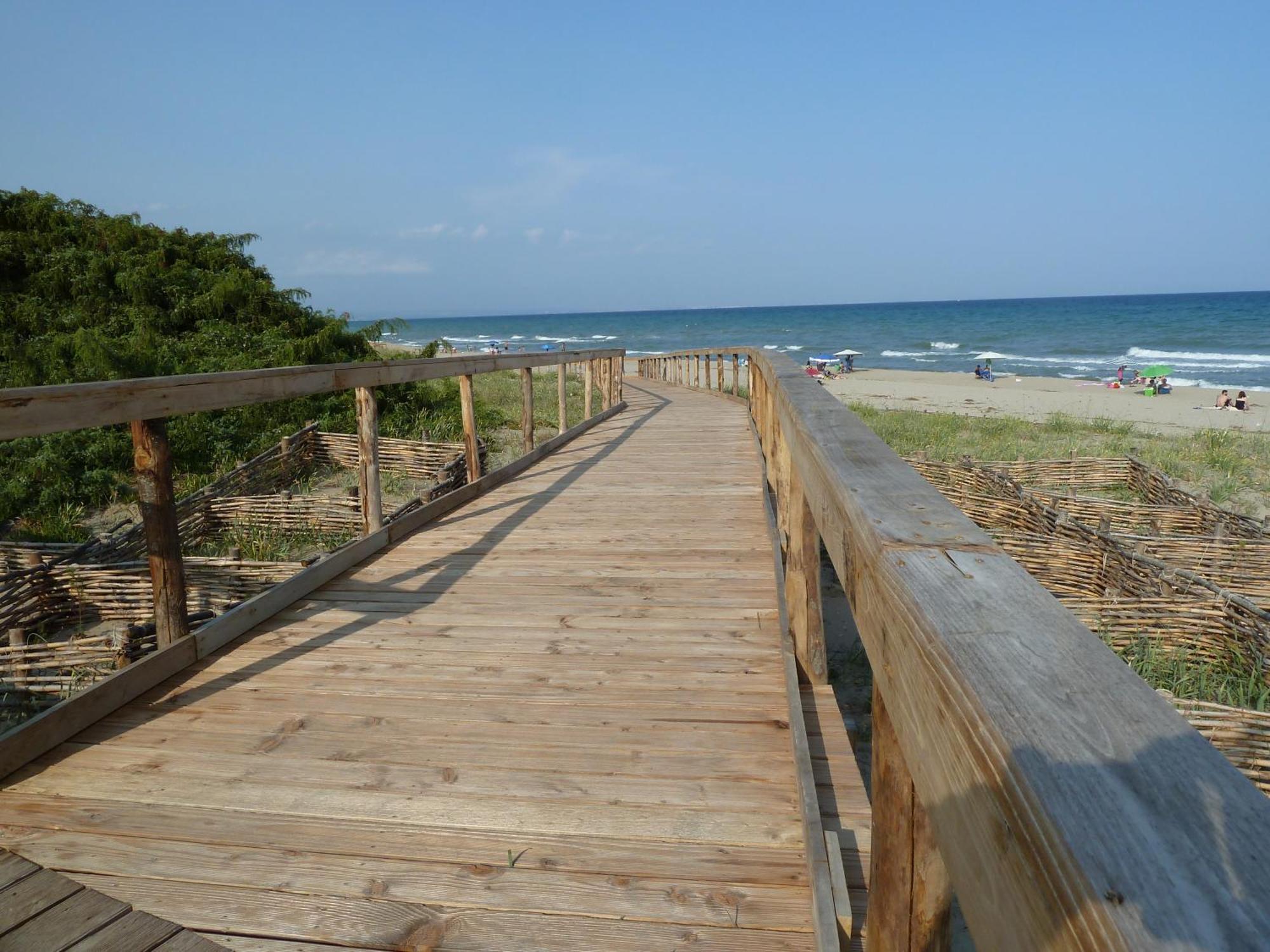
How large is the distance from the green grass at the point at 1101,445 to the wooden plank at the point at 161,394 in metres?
8.44

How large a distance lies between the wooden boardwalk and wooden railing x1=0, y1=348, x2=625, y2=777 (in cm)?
8

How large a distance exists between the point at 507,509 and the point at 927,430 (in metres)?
11.6

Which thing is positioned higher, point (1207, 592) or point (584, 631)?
point (584, 631)

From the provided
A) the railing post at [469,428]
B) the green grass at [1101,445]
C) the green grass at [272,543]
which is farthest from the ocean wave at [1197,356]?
the green grass at [272,543]

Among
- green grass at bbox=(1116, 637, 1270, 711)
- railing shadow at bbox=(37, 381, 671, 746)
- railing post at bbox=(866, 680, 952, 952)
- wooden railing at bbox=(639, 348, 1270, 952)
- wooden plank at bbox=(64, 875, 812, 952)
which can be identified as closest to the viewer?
wooden railing at bbox=(639, 348, 1270, 952)

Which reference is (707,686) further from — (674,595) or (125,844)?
(125,844)

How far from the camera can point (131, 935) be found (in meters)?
1.57

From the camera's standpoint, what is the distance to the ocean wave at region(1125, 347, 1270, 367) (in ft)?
128

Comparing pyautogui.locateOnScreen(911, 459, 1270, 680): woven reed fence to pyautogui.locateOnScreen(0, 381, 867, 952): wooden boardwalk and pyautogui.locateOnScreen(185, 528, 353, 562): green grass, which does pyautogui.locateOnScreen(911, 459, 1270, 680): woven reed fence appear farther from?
pyautogui.locateOnScreen(185, 528, 353, 562): green grass

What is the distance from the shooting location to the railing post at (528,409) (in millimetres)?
6855

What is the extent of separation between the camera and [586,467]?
7.52m

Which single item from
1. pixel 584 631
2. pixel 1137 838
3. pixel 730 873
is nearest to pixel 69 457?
pixel 584 631

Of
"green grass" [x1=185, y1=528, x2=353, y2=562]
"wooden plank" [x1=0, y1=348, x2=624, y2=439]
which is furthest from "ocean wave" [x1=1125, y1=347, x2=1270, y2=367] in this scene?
"wooden plank" [x1=0, y1=348, x2=624, y2=439]

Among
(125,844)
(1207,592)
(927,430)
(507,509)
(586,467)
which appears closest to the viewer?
(125,844)
